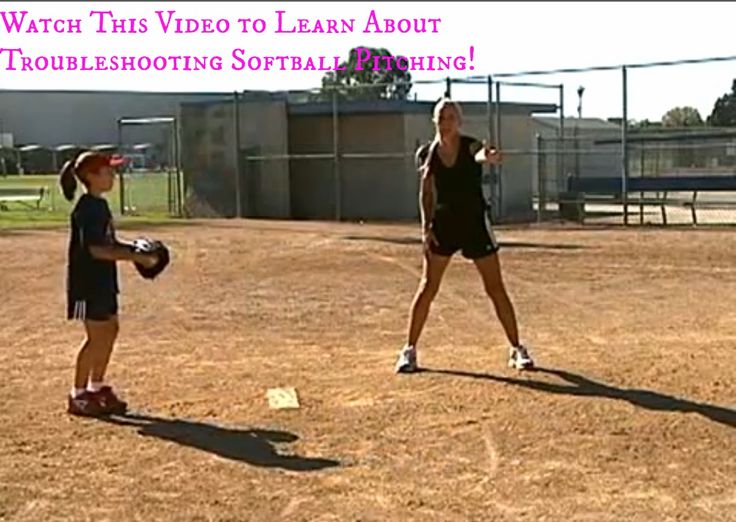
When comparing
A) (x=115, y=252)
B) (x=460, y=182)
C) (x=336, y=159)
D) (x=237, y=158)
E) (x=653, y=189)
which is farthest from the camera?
(x=237, y=158)

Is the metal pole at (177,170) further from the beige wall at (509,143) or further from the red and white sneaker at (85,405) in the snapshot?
the red and white sneaker at (85,405)

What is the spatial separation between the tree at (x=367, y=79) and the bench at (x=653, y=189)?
13.9 feet

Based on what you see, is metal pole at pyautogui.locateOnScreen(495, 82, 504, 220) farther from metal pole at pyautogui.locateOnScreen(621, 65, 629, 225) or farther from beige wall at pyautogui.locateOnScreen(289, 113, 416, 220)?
metal pole at pyautogui.locateOnScreen(621, 65, 629, 225)

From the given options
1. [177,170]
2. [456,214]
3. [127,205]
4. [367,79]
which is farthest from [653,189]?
[367,79]

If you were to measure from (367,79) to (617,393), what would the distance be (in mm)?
35075

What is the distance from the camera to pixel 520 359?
7.99 meters

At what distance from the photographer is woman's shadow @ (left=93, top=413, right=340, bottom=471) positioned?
5996 millimetres

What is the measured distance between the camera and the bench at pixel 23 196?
107 feet

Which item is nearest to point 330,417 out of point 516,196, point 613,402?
point 613,402

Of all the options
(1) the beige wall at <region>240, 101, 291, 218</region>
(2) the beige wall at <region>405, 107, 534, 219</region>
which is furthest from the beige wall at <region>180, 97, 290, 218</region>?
(2) the beige wall at <region>405, 107, 534, 219</region>

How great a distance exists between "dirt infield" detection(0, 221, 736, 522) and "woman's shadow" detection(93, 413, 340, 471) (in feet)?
0.06

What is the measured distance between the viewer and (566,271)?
1432 cm

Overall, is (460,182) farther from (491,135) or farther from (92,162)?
(491,135)

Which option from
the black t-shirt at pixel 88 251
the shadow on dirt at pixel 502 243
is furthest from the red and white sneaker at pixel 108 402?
the shadow on dirt at pixel 502 243
